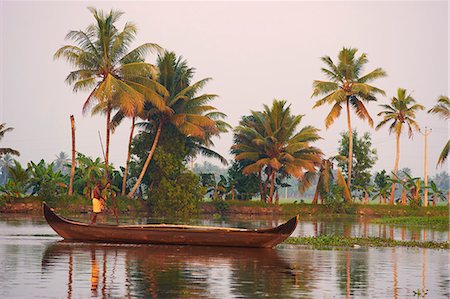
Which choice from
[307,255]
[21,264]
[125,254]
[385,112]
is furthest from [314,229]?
[385,112]

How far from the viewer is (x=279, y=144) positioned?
5228cm

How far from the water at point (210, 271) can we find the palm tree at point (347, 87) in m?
29.2

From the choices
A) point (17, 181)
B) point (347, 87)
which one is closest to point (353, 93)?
point (347, 87)

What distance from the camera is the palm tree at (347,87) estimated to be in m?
53.4

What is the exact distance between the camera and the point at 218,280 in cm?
1612

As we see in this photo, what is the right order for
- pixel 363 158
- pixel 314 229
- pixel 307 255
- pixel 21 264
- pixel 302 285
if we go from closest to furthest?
pixel 302 285
pixel 21 264
pixel 307 255
pixel 314 229
pixel 363 158

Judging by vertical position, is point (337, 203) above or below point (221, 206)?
above

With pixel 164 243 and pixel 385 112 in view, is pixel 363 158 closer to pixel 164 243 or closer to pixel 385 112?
pixel 385 112

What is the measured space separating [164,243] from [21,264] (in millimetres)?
5898

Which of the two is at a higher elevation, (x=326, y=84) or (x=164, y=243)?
(x=326, y=84)

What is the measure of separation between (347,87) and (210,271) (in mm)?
38135

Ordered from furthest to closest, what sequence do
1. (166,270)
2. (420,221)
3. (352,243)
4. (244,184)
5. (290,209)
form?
(244,184), (290,209), (420,221), (352,243), (166,270)

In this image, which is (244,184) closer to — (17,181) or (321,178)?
(321,178)

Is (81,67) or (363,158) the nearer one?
(81,67)
